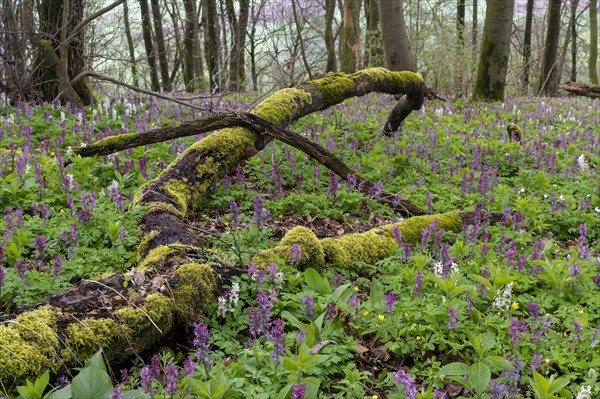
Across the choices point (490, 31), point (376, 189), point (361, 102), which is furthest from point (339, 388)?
point (490, 31)

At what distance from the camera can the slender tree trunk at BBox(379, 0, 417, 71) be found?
1430cm

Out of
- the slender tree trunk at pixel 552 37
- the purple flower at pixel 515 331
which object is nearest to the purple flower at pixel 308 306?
the purple flower at pixel 515 331

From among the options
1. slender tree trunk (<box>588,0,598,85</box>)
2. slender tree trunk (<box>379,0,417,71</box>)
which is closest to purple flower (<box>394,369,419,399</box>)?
slender tree trunk (<box>379,0,417,71</box>)

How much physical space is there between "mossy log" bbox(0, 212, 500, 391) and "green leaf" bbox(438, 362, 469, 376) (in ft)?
5.24

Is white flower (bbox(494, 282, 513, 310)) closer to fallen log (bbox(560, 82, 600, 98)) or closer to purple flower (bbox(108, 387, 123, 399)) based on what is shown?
purple flower (bbox(108, 387, 123, 399))

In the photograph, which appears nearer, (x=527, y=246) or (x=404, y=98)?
(x=527, y=246)

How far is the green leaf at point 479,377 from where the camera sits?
2.81m

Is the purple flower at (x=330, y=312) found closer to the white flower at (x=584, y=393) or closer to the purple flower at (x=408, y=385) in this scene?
the purple flower at (x=408, y=385)

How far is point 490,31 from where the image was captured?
14.4 meters

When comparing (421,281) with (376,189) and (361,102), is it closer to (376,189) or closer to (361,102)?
(376,189)

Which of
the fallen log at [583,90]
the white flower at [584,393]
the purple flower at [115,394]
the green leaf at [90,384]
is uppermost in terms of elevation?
the fallen log at [583,90]

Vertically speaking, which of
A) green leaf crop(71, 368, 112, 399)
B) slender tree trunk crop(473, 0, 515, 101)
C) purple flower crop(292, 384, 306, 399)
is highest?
slender tree trunk crop(473, 0, 515, 101)

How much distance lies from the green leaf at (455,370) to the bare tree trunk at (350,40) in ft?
57.8

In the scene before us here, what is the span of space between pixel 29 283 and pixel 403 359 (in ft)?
8.84
